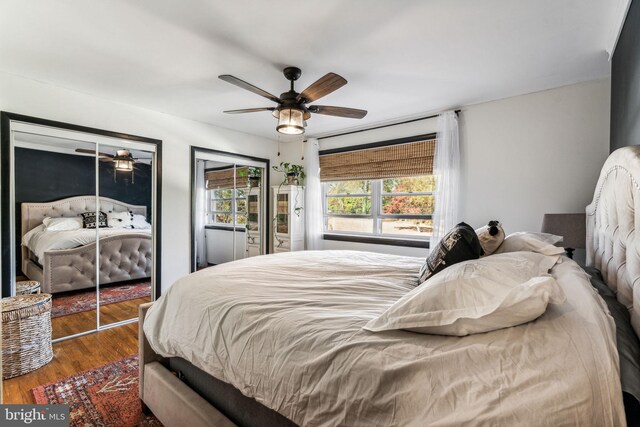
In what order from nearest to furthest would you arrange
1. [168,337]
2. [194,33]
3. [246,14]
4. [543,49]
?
1. [168,337]
2. [246,14]
3. [194,33]
4. [543,49]

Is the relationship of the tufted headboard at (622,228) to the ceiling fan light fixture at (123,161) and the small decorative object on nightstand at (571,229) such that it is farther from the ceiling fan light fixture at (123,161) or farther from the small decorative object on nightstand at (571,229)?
A: the ceiling fan light fixture at (123,161)

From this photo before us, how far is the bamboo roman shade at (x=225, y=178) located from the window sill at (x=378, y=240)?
1.49 metres

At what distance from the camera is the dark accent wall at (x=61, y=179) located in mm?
2615

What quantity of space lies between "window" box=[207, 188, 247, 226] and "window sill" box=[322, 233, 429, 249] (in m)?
1.30

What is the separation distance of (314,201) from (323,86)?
8.26ft

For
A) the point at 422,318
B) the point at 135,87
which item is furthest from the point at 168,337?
the point at 135,87

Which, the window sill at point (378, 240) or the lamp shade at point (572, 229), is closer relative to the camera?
the lamp shade at point (572, 229)

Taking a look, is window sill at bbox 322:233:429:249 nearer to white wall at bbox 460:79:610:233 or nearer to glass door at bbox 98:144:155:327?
white wall at bbox 460:79:610:233

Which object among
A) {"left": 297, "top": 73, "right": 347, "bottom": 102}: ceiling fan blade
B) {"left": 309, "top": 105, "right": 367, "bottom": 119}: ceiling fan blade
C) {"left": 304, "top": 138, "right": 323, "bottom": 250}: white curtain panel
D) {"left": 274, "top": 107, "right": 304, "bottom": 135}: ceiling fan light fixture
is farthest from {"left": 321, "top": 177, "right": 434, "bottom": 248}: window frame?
{"left": 297, "top": 73, "right": 347, "bottom": 102}: ceiling fan blade

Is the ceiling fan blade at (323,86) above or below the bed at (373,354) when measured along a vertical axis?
above

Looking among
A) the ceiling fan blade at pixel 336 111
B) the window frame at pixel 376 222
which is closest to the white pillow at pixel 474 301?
the ceiling fan blade at pixel 336 111

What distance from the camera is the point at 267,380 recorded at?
3.53 ft

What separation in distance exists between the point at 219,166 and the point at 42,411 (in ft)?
10.6

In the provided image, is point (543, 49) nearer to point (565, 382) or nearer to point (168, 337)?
point (565, 382)
